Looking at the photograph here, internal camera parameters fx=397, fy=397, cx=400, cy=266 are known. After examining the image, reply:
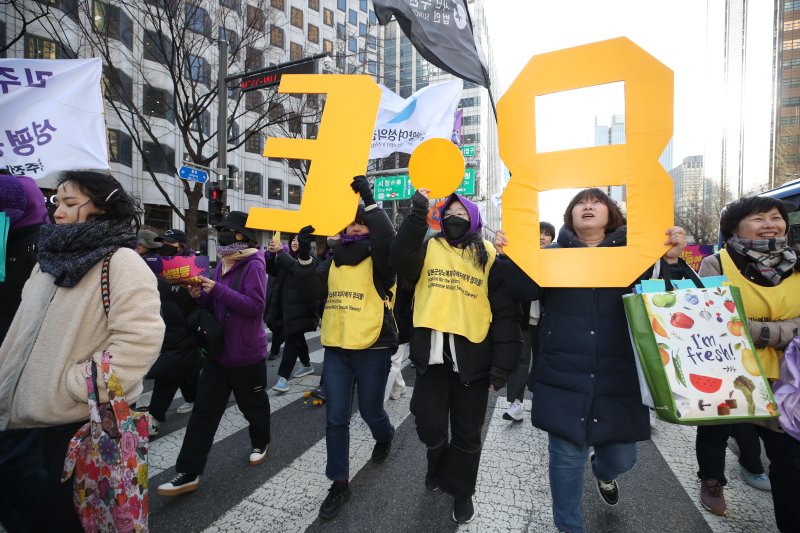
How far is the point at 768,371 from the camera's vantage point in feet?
7.33

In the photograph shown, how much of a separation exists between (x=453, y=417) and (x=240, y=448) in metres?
2.12

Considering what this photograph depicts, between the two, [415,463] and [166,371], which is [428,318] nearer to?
[415,463]

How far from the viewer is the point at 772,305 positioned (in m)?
2.25

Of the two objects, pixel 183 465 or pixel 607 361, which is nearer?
pixel 607 361

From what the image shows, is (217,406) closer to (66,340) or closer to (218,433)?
(218,433)

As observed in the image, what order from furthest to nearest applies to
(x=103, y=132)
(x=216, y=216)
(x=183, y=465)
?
(x=216, y=216)
(x=103, y=132)
(x=183, y=465)

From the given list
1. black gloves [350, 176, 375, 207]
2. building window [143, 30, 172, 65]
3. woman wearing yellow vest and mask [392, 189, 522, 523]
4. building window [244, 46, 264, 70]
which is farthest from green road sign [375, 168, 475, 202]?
woman wearing yellow vest and mask [392, 189, 522, 523]

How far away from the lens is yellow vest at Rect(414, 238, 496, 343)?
7.93 feet

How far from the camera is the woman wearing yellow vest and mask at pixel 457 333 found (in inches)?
94.4

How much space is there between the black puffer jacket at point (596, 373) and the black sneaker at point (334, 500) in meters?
1.43

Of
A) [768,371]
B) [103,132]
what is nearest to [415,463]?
[768,371]

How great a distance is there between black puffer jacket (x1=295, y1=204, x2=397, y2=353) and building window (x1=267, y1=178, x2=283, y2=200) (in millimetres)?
30997

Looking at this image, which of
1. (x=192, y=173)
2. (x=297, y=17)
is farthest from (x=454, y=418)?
(x=297, y=17)

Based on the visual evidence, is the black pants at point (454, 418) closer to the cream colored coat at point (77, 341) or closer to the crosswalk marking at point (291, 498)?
the crosswalk marking at point (291, 498)
